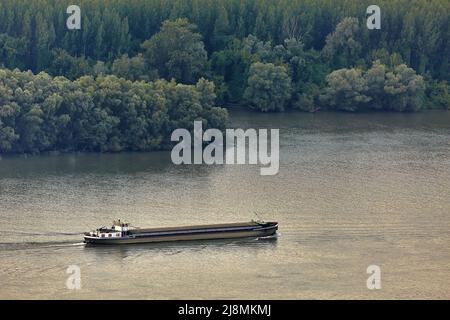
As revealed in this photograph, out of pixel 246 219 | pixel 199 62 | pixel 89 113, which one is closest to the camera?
pixel 246 219

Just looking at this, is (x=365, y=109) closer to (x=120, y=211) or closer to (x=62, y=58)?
(x=62, y=58)

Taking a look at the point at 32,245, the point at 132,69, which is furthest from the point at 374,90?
the point at 32,245

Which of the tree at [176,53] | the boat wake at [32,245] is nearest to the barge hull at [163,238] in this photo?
the boat wake at [32,245]

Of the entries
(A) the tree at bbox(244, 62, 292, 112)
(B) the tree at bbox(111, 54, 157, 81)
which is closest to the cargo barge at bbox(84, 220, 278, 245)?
(B) the tree at bbox(111, 54, 157, 81)

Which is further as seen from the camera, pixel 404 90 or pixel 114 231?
pixel 404 90

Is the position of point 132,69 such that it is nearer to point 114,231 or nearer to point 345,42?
point 345,42

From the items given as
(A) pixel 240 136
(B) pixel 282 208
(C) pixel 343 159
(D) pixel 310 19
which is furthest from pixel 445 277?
(D) pixel 310 19

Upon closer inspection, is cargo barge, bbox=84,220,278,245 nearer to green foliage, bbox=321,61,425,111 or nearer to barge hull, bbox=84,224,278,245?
barge hull, bbox=84,224,278,245
